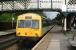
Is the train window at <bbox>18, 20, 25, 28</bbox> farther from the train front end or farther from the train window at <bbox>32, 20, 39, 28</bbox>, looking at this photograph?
the train window at <bbox>32, 20, 39, 28</bbox>

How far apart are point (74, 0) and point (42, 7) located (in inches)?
230

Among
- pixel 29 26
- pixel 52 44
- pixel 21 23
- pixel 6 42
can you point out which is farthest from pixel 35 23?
pixel 6 42

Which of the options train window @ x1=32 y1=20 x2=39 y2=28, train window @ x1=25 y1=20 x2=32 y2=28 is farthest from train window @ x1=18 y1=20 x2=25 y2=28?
train window @ x1=32 y1=20 x2=39 y2=28

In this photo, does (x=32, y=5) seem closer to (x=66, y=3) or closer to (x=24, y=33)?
(x=66, y=3)

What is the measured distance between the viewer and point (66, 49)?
60.6 ft

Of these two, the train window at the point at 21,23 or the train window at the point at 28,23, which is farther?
the train window at the point at 21,23

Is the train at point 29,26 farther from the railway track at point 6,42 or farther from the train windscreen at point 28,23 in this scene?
the railway track at point 6,42

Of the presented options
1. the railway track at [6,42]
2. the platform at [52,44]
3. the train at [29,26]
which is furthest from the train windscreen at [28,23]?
the railway track at [6,42]

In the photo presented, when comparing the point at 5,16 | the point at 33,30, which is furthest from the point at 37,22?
the point at 5,16

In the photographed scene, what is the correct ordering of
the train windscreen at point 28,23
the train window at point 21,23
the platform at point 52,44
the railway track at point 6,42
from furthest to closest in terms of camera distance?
1. the train window at point 21,23
2. the train windscreen at point 28,23
3. the railway track at point 6,42
4. the platform at point 52,44

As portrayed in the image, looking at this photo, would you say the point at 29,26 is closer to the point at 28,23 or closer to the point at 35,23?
the point at 28,23

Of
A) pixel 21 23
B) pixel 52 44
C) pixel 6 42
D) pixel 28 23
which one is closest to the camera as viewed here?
pixel 52 44

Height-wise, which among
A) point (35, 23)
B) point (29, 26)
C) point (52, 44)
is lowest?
point (52, 44)

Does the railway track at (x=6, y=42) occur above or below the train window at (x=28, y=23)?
below
